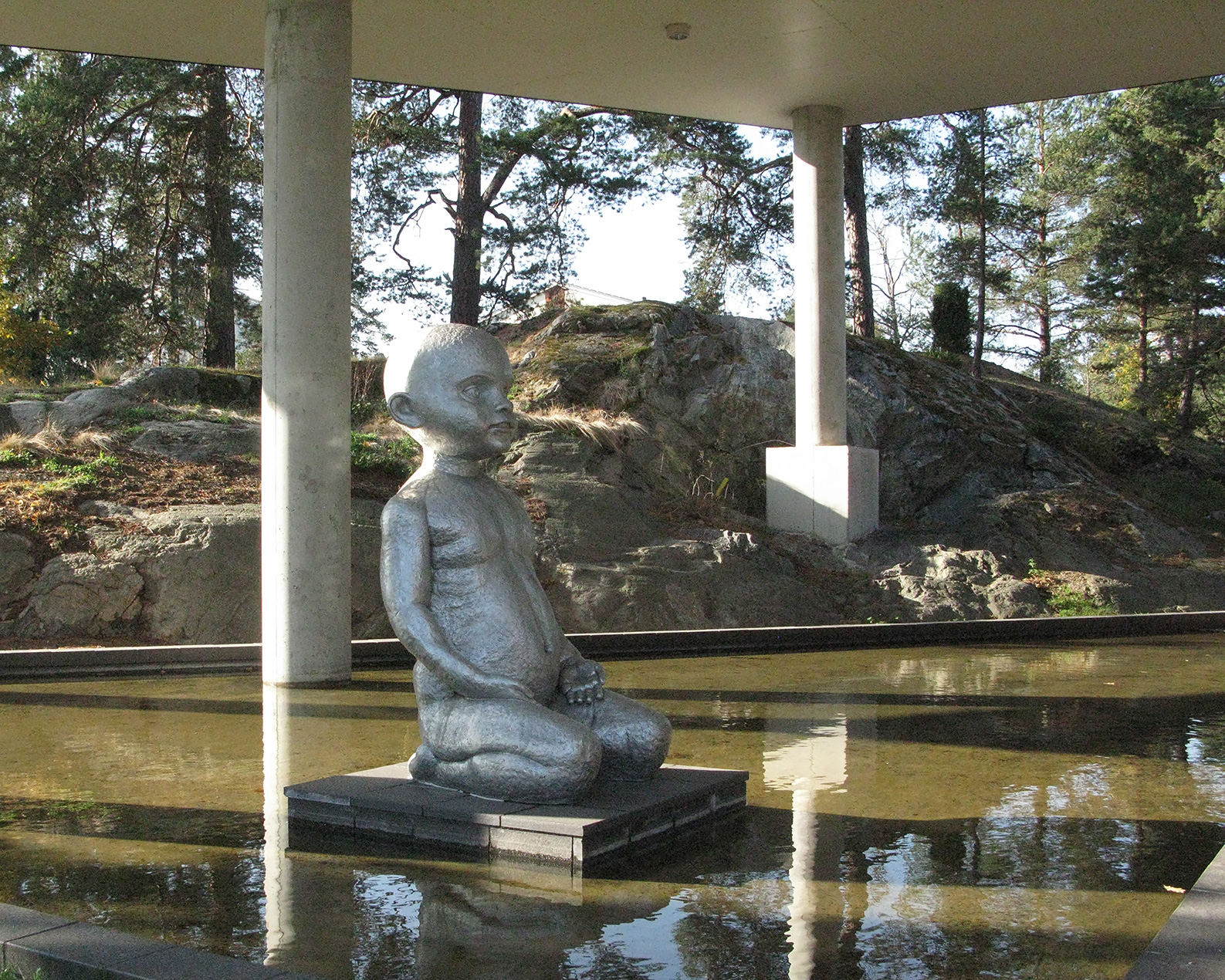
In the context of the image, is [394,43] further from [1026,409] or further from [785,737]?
[1026,409]

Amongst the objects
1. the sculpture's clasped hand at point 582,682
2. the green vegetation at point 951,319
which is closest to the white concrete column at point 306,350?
the sculpture's clasped hand at point 582,682

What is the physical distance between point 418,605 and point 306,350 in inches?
197

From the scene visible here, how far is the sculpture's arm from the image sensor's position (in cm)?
455

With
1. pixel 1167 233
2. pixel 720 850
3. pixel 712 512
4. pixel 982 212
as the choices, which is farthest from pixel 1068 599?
pixel 982 212

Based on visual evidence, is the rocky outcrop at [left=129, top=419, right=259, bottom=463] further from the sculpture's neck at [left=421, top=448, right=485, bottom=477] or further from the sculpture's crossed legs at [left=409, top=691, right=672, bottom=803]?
the sculpture's crossed legs at [left=409, top=691, right=672, bottom=803]

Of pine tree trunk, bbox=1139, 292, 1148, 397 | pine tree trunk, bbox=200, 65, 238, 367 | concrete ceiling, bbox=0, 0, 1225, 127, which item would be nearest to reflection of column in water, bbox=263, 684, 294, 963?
concrete ceiling, bbox=0, 0, 1225, 127

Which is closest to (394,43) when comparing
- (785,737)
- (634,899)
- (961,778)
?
(785,737)

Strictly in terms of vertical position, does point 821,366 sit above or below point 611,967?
above

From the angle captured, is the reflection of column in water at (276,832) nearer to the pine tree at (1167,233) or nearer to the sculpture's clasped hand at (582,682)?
the sculpture's clasped hand at (582,682)

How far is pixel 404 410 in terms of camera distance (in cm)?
491

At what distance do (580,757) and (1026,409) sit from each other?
19.7m

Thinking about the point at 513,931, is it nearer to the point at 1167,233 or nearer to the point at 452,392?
the point at 452,392

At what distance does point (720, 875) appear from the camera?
Answer: 4.07 m

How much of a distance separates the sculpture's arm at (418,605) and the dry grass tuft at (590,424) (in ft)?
36.2
